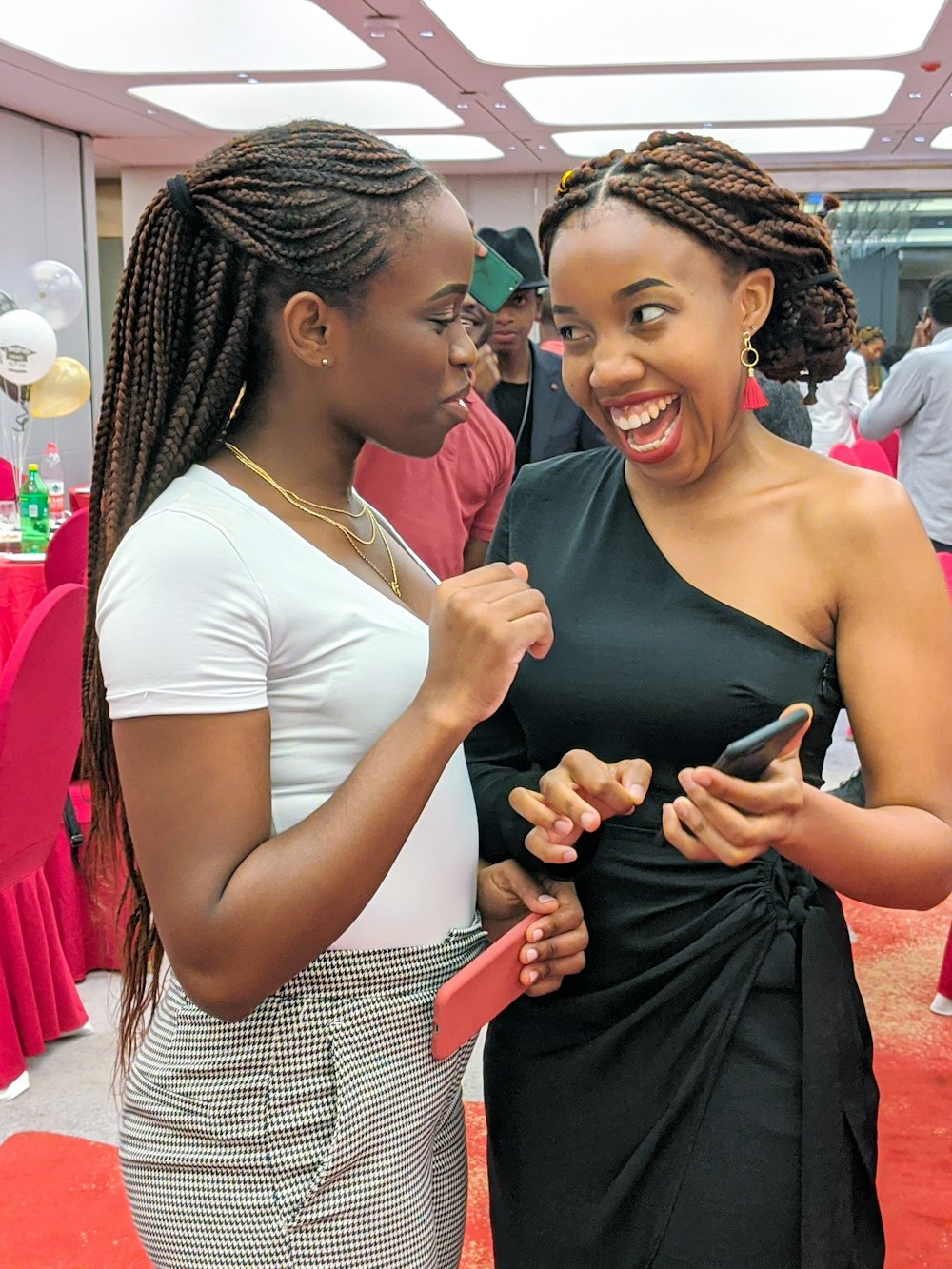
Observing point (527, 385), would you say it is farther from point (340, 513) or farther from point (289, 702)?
point (289, 702)

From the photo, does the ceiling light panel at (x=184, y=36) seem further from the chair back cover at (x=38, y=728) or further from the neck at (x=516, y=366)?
the chair back cover at (x=38, y=728)

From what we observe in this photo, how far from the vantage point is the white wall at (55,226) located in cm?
954

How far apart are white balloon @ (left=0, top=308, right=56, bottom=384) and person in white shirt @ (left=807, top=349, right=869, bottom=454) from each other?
489 cm

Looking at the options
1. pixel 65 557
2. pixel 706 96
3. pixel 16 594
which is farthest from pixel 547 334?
pixel 706 96

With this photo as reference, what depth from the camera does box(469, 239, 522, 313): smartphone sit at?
103 inches

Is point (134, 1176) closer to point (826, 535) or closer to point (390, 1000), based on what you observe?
point (390, 1000)

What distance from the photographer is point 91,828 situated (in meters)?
1.22

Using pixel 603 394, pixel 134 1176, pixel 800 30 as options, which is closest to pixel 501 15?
pixel 800 30

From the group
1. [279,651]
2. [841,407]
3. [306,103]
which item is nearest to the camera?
[279,651]

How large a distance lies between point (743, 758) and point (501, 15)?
7034 mm

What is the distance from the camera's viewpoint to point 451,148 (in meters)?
10.8

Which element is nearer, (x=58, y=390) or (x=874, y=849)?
(x=874, y=849)

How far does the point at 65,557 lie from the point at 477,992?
3267 millimetres

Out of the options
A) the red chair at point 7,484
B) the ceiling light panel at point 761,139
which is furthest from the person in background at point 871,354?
the red chair at point 7,484
